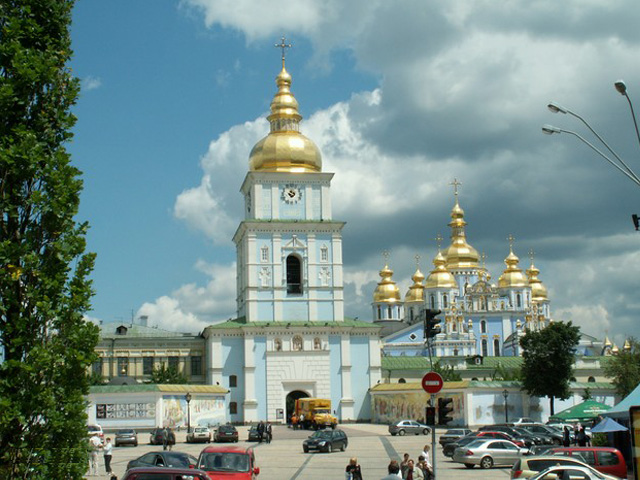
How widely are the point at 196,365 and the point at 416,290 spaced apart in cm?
4808

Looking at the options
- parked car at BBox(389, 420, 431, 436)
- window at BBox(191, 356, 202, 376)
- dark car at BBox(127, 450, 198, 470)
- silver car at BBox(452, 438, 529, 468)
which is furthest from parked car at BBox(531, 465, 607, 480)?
window at BBox(191, 356, 202, 376)

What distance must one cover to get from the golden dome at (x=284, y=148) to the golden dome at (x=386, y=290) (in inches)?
→ 1811

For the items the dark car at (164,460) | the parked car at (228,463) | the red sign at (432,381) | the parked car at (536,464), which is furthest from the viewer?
the dark car at (164,460)

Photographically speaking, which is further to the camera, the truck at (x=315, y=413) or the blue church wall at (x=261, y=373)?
the blue church wall at (x=261, y=373)

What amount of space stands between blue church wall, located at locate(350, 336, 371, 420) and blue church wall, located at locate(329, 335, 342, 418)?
3.34 feet

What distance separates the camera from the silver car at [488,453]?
30828 mm

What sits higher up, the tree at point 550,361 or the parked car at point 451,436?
the tree at point 550,361

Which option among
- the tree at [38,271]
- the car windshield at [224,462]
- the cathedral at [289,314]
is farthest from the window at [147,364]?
the tree at [38,271]

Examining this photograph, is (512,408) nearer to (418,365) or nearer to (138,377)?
(418,365)

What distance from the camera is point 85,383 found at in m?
12.7

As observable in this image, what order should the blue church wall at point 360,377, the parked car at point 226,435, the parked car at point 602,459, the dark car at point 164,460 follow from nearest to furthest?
the dark car at point 164,460 → the parked car at point 602,459 → the parked car at point 226,435 → the blue church wall at point 360,377

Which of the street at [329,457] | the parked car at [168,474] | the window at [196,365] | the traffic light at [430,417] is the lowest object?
the street at [329,457]

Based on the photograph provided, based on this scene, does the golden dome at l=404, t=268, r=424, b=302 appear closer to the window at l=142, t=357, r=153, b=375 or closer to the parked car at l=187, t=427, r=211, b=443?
the window at l=142, t=357, r=153, b=375

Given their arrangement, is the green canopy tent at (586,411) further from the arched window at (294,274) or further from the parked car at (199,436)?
the arched window at (294,274)
